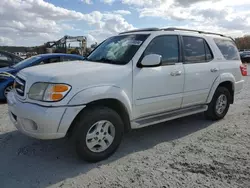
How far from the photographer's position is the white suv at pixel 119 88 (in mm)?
3070

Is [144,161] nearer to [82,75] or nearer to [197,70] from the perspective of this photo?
[82,75]

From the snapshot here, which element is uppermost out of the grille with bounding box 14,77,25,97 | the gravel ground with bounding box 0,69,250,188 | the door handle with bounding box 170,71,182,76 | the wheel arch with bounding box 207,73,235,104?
the door handle with bounding box 170,71,182,76

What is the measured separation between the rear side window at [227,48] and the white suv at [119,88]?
0.09 meters

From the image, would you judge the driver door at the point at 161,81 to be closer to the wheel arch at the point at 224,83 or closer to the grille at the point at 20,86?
the wheel arch at the point at 224,83

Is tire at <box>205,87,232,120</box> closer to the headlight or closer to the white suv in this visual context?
the white suv

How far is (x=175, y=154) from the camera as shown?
12.1ft

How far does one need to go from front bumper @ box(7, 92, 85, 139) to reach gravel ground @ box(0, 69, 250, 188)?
1.80 feet

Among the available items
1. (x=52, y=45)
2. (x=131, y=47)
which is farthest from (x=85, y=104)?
(x=52, y=45)

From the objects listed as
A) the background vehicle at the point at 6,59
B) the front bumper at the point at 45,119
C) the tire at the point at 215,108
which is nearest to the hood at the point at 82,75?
the front bumper at the point at 45,119

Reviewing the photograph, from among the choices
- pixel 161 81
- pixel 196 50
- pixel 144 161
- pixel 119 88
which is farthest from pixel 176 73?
pixel 144 161

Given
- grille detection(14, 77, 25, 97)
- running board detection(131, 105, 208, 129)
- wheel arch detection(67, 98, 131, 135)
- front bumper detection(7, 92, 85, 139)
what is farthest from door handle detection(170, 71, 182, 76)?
grille detection(14, 77, 25, 97)

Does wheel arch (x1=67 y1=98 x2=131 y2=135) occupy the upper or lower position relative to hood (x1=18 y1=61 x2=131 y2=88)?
lower

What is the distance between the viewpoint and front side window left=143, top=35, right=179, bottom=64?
397 cm

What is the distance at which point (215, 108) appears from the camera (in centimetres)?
524
